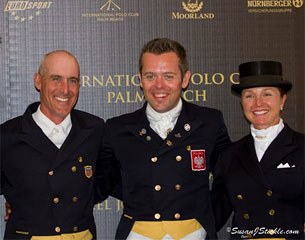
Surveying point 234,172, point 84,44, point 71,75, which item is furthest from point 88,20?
point 234,172

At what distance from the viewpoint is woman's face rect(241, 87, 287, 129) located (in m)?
2.89

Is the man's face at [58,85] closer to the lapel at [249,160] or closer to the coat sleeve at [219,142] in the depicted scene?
the coat sleeve at [219,142]

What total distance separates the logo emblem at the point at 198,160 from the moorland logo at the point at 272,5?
1.09m

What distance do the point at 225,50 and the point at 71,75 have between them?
1.03 meters

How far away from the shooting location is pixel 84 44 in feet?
11.7

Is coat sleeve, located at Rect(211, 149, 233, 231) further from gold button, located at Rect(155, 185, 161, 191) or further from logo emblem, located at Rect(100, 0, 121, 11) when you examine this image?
logo emblem, located at Rect(100, 0, 121, 11)

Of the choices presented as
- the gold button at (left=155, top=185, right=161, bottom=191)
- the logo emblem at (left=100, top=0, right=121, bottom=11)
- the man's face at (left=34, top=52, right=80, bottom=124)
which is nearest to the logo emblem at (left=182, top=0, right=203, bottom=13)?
the logo emblem at (left=100, top=0, right=121, bottom=11)

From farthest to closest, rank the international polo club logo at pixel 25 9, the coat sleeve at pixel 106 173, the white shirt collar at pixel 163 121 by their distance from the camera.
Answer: the international polo club logo at pixel 25 9, the coat sleeve at pixel 106 173, the white shirt collar at pixel 163 121

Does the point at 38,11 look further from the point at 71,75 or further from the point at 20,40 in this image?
the point at 71,75

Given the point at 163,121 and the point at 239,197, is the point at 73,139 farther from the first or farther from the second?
the point at 239,197

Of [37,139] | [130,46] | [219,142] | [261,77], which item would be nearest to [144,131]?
[219,142]

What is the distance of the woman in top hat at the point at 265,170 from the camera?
2.80 metres

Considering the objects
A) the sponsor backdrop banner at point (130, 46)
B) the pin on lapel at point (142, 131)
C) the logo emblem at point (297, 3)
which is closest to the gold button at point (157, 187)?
the pin on lapel at point (142, 131)

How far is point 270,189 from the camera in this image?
111 inches
